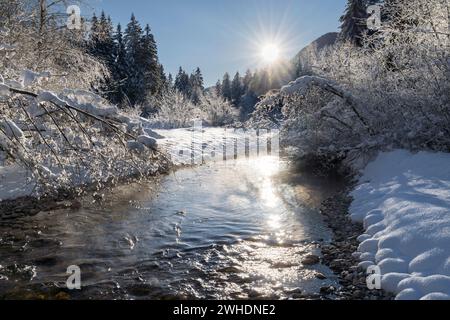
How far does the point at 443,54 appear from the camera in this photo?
11.7 meters

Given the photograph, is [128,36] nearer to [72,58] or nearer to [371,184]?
[72,58]

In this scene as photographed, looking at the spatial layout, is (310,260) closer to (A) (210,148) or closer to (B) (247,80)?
(A) (210,148)

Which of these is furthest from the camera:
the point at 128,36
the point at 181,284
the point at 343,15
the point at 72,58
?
the point at 128,36

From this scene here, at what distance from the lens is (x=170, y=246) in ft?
26.9

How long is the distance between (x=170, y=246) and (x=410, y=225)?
4506 millimetres

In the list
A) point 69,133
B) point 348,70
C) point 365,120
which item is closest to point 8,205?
point 69,133

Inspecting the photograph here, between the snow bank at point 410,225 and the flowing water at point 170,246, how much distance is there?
0.97 m

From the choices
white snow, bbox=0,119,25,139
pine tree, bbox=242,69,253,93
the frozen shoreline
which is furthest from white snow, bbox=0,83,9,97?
pine tree, bbox=242,69,253,93

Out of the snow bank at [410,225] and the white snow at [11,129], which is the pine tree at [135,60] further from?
the white snow at [11,129]

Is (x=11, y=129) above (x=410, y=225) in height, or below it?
above

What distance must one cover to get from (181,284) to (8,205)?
21.0ft

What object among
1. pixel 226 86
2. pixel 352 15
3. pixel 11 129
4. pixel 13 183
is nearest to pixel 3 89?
pixel 11 129

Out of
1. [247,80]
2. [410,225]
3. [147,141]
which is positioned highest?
[247,80]

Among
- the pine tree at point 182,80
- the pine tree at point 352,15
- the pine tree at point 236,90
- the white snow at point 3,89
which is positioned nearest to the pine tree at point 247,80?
the pine tree at point 236,90
